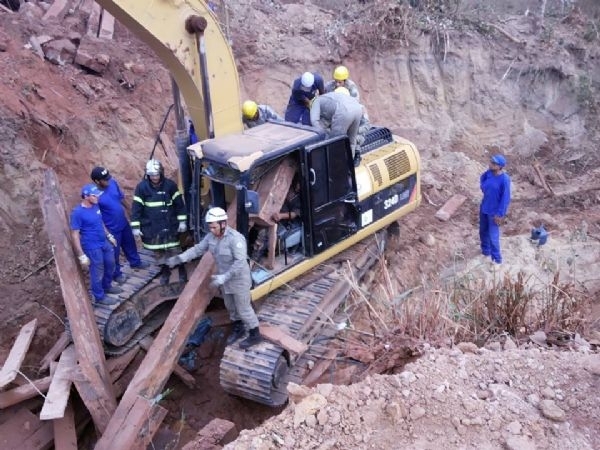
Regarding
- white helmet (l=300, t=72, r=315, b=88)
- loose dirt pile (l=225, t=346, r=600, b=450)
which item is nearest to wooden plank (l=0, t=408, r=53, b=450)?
loose dirt pile (l=225, t=346, r=600, b=450)

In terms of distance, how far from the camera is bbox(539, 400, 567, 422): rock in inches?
131

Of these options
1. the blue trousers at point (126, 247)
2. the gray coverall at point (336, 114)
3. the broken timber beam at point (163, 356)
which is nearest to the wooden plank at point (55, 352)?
the blue trousers at point (126, 247)

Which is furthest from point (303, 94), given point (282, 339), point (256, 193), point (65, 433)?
point (65, 433)

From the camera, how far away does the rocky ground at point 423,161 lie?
3.39 meters

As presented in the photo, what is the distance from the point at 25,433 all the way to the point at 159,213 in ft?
7.61

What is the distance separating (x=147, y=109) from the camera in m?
9.66

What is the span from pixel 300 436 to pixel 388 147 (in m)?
5.07

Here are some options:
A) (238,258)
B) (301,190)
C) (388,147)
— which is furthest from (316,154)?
(388,147)

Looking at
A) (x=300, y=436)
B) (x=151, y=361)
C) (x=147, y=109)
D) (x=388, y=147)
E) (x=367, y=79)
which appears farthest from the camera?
(x=367, y=79)

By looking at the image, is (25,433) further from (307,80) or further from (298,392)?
(307,80)

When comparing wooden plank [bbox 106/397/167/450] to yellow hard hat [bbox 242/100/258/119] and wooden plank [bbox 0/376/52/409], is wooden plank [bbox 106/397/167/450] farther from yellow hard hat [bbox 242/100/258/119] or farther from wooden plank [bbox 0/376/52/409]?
yellow hard hat [bbox 242/100/258/119]

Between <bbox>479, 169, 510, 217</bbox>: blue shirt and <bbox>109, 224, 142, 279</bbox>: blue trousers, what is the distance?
179 inches

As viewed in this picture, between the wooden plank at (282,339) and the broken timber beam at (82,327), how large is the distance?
1457mm

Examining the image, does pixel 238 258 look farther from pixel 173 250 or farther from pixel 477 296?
pixel 477 296
